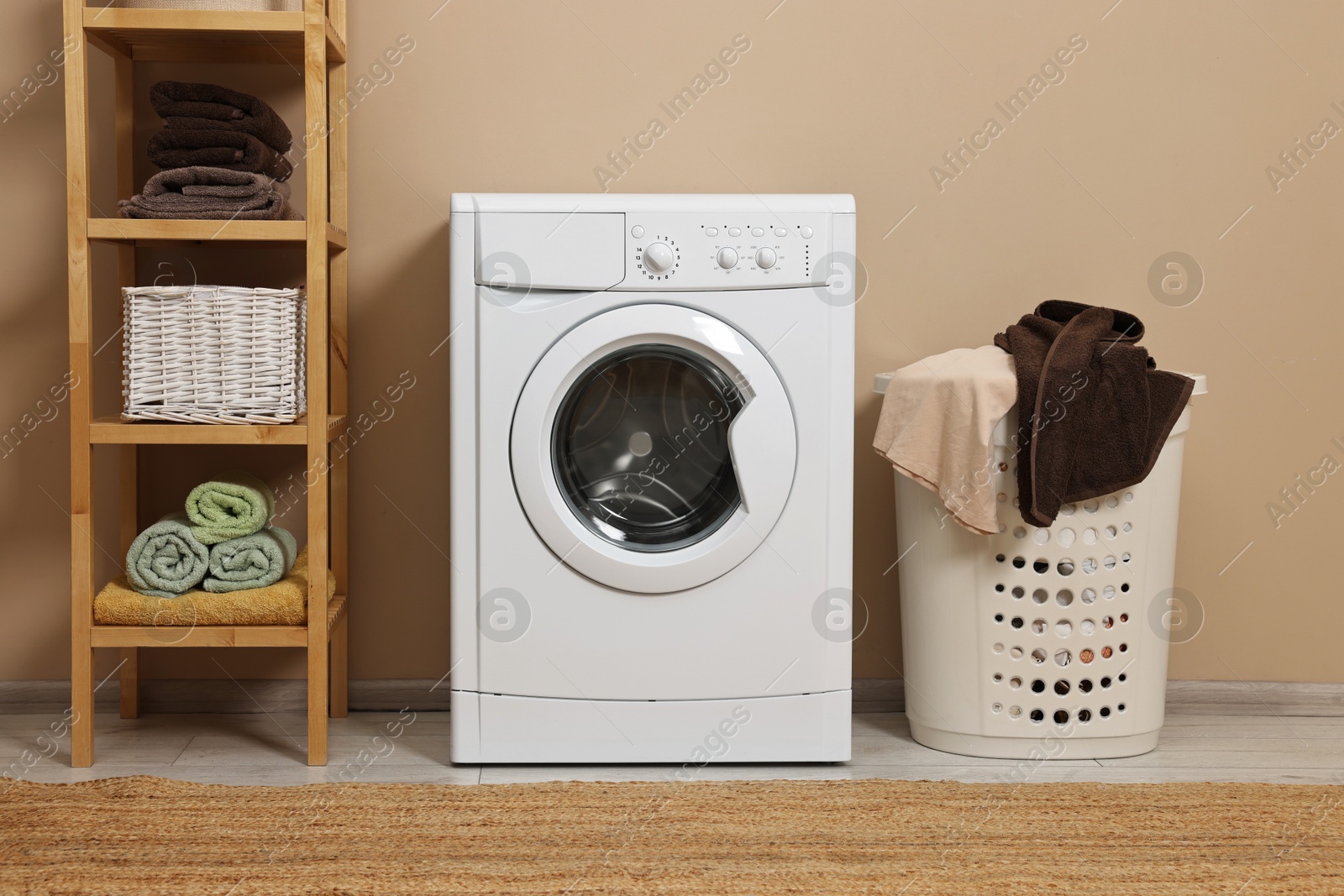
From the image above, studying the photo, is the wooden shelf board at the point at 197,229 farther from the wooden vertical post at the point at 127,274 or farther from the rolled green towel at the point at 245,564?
the rolled green towel at the point at 245,564

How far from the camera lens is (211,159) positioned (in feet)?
5.34

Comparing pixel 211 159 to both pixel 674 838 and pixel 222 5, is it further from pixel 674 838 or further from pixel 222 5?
pixel 674 838

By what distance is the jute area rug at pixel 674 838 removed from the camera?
1.25m

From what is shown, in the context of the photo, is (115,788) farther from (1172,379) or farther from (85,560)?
(1172,379)

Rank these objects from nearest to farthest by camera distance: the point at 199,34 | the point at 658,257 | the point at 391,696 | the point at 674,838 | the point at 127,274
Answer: the point at 674,838, the point at 658,257, the point at 199,34, the point at 127,274, the point at 391,696

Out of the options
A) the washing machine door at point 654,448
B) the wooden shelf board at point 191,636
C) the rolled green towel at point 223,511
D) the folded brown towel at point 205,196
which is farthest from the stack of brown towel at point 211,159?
the wooden shelf board at point 191,636

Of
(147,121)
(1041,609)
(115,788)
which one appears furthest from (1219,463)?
(147,121)

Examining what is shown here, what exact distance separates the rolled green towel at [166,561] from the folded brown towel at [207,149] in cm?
59

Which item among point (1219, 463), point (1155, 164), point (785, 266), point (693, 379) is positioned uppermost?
point (1155, 164)

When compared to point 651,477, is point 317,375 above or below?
above

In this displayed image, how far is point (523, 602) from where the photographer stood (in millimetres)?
1604

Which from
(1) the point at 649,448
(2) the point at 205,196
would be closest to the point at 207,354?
(2) the point at 205,196

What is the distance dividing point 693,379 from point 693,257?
19cm

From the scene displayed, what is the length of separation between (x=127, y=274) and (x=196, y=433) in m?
0.48
